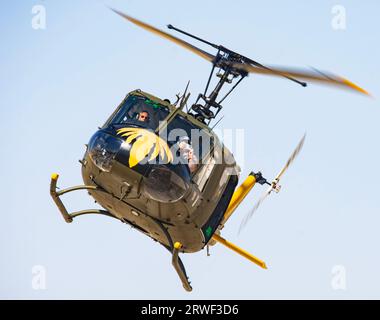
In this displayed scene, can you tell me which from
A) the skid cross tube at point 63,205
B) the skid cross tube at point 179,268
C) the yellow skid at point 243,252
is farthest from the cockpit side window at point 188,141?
the yellow skid at point 243,252

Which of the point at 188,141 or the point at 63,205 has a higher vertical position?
the point at 188,141

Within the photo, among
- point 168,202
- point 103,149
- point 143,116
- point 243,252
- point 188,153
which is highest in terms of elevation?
point 143,116

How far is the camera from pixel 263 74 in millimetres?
19406

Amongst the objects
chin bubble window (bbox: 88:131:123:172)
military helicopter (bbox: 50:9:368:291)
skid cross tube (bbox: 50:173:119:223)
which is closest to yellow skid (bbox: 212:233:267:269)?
military helicopter (bbox: 50:9:368:291)

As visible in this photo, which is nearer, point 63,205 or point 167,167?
point 167,167

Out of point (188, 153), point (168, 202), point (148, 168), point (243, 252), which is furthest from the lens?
point (243, 252)

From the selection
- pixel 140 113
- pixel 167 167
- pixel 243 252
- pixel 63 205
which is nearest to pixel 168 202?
pixel 167 167

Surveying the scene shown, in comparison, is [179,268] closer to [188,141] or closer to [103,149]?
[188,141]

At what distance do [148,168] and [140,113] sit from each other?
1.99m

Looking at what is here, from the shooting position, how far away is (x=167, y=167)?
17109 mm

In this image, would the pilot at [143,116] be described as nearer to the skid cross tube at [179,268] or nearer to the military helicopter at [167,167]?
the military helicopter at [167,167]

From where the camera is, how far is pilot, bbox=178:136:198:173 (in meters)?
17.9

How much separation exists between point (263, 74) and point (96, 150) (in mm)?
4218

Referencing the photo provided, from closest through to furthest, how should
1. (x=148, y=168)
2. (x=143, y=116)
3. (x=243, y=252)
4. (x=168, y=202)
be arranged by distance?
(x=148, y=168), (x=168, y=202), (x=143, y=116), (x=243, y=252)
